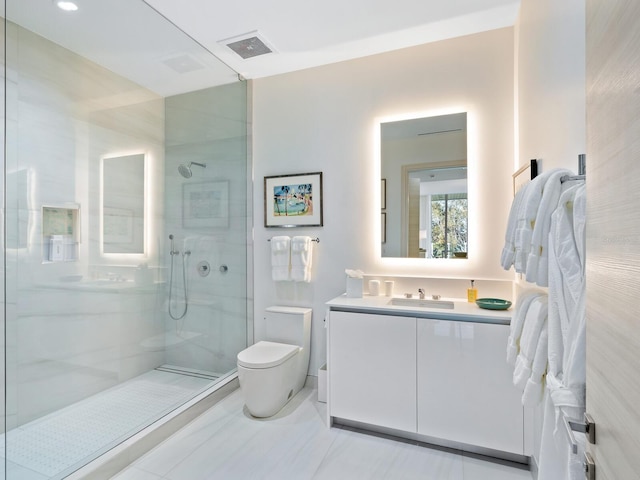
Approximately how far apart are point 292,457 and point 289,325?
3.19 feet

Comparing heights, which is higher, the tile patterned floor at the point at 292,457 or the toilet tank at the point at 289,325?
the toilet tank at the point at 289,325

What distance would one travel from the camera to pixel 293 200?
286 cm

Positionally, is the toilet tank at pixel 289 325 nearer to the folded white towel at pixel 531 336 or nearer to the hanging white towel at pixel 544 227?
Answer: the folded white towel at pixel 531 336

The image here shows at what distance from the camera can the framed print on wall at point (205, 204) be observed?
9.05 ft

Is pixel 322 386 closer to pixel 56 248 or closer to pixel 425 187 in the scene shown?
pixel 425 187

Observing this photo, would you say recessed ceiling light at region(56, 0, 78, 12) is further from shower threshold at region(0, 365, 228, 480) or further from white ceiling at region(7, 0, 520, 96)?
shower threshold at region(0, 365, 228, 480)

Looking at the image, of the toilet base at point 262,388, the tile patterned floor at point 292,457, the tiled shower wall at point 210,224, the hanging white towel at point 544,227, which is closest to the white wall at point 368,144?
the tiled shower wall at point 210,224

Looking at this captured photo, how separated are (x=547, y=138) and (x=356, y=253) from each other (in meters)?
1.46

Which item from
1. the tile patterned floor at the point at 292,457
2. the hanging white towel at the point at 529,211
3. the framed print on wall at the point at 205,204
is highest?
the framed print on wall at the point at 205,204

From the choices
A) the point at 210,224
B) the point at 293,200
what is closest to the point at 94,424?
the point at 210,224

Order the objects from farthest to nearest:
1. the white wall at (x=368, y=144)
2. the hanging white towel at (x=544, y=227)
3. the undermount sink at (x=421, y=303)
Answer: the white wall at (x=368, y=144), the undermount sink at (x=421, y=303), the hanging white towel at (x=544, y=227)

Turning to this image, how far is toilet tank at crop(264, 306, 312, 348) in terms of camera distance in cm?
271

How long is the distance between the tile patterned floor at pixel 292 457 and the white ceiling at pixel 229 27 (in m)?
2.50

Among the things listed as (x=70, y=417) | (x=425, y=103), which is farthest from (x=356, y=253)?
(x=70, y=417)
